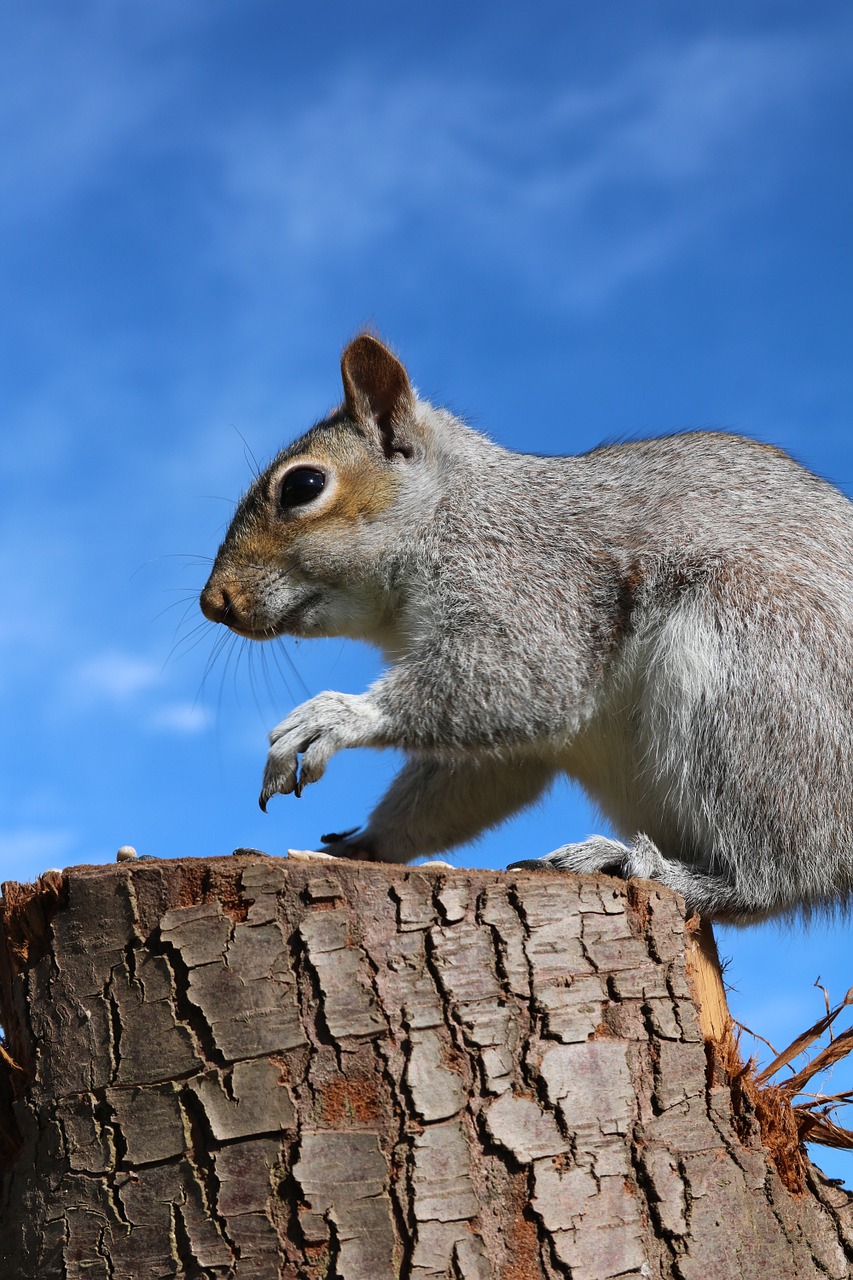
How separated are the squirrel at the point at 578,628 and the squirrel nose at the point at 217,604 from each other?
10mm

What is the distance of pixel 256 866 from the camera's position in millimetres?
2967

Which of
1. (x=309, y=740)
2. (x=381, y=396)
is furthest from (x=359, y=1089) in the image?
(x=381, y=396)

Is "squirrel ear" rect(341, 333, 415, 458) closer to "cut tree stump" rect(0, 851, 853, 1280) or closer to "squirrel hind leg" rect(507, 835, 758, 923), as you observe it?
"squirrel hind leg" rect(507, 835, 758, 923)

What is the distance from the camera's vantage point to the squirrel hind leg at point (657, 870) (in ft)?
12.4

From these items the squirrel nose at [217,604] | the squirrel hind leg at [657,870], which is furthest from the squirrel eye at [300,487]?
the squirrel hind leg at [657,870]

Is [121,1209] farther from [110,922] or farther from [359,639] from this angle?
[359,639]

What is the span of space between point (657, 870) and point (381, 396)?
2260mm

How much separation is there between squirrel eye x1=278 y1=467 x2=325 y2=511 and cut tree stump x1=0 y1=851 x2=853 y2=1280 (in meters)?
2.03

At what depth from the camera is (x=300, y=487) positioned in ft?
15.7

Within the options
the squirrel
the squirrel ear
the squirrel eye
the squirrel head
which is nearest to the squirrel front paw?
the squirrel

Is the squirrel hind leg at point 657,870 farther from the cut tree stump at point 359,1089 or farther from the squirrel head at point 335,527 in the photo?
the squirrel head at point 335,527

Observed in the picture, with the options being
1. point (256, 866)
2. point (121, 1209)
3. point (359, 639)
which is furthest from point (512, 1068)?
point (359, 639)

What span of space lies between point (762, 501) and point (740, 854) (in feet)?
4.70

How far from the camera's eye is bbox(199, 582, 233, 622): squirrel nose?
479 cm
